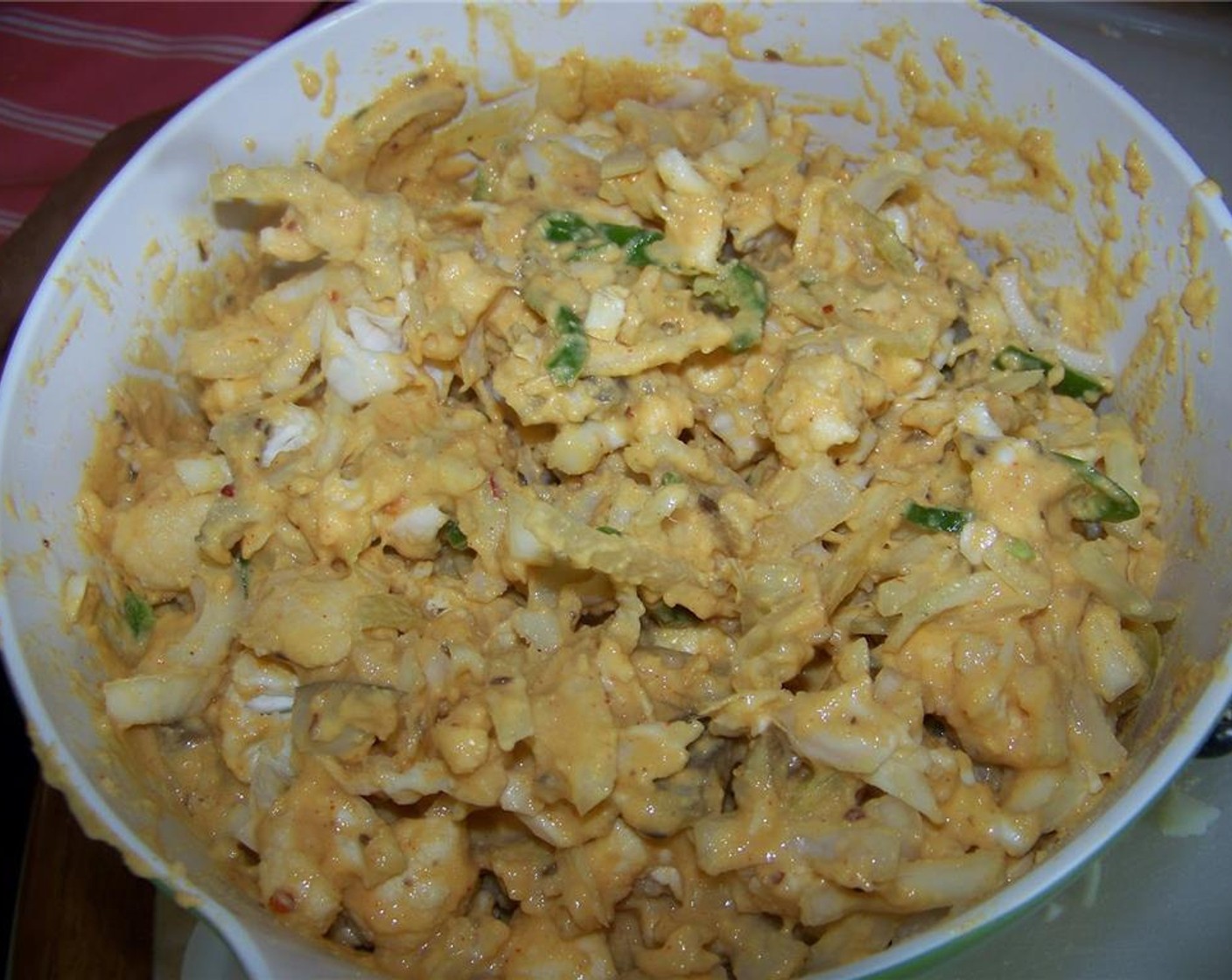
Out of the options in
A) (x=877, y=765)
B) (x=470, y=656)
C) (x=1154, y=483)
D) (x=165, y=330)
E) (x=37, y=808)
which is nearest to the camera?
(x=877, y=765)

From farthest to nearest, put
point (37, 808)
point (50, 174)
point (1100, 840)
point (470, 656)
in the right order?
point (50, 174), point (37, 808), point (470, 656), point (1100, 840)

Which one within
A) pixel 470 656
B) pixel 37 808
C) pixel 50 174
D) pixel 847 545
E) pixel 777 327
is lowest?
pixel 37 808

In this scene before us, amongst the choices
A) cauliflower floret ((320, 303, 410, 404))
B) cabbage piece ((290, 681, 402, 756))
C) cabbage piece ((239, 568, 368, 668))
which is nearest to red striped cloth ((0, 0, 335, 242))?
cauliflower floret ((320, 303, 410, 404))

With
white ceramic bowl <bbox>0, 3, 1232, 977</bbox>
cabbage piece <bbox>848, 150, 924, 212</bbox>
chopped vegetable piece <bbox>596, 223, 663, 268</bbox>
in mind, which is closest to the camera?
white ceramic bowl <bbox>0, 3, 1232, 977</bbox>

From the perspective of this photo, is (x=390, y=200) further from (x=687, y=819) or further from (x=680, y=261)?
(x=687, y=819)

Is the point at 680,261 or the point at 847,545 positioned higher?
the point at 680,261

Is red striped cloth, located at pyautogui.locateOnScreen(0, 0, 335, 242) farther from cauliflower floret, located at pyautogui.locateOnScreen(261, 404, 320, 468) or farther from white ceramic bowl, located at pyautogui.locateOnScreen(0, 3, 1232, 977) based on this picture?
cauliflower floret, located at pyautogui.locateOnScreen(261, 404, 320, 468)

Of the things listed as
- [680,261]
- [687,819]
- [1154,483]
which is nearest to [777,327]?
[680,261]

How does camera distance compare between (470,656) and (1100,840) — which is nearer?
(1100,840)
